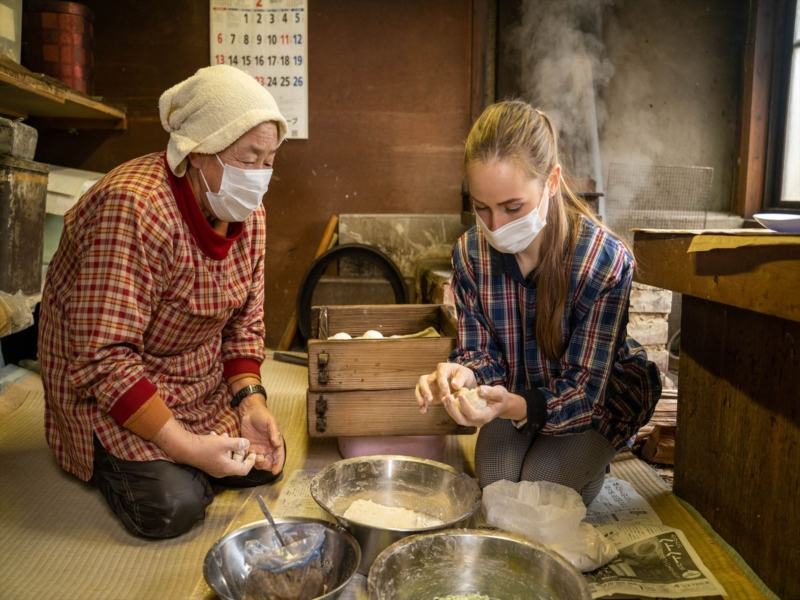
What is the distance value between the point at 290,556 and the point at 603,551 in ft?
2.23

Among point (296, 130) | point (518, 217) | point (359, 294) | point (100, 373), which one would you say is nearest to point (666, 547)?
point (518, 217)

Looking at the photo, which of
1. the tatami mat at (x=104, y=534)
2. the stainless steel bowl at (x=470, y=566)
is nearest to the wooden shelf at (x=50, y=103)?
the tatami mat at (x=104, y=534)

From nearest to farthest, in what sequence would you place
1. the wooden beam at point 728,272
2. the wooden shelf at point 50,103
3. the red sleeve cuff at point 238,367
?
1. the wooden beam at point 728,272
2. the red sleeve cuff at point 238,367
3. the wooden shelf at point 50,103

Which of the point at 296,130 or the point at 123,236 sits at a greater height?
the point at 296,130

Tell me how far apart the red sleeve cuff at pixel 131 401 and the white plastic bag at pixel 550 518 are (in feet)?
2.75

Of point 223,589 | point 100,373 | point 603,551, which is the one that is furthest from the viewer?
point 100,373

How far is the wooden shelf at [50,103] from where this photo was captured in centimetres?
265

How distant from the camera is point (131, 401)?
1.63m

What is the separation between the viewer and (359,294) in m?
3.86

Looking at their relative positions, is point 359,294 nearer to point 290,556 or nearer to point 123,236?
point 123,236

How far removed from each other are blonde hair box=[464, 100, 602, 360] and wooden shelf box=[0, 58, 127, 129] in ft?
6.14

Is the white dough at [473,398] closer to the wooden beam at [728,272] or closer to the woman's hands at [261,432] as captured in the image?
the wooden beam at [728,272]

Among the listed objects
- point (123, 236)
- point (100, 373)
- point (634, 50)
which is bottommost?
point (100, 373)

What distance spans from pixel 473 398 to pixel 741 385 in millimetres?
645
